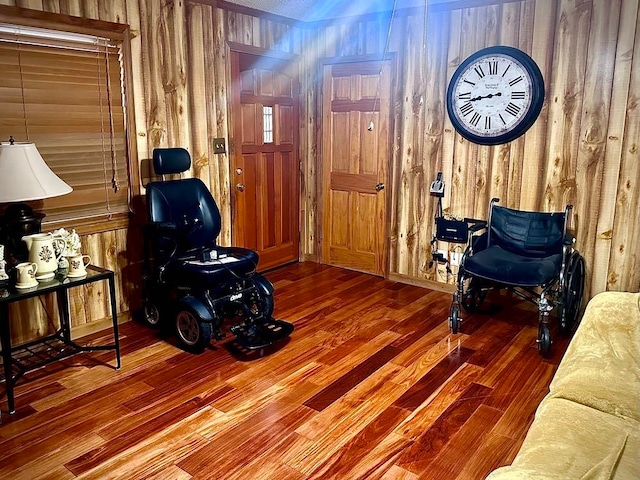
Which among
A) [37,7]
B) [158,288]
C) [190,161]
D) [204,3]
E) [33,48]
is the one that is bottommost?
[158,288]

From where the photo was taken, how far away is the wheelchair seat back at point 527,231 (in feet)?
12.4

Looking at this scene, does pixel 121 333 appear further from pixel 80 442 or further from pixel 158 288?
pixel 80 442

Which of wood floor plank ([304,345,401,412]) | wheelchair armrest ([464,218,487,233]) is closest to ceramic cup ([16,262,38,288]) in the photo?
wood floor plank ([304,345,401,412])

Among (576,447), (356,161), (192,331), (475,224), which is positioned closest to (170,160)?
(192,331)

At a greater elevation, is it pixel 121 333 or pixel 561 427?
pixel 561 427

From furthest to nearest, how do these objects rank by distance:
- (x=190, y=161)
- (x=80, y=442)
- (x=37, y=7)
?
(x=190, y=161) < (x=37, y=7) < (x=80, y=442)

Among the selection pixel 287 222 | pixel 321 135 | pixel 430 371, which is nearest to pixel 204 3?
pixel 321 135

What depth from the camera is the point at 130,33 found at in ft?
12.1

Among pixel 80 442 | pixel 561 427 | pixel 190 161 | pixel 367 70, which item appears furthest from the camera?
pixel 367 70

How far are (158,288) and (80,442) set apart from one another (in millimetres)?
1326

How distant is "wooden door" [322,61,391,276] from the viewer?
15.8 feet

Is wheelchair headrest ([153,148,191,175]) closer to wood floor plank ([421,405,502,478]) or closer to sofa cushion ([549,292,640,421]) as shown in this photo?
wood floor plank ([421,405,502,478])

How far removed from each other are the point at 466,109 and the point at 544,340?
6.35 feet

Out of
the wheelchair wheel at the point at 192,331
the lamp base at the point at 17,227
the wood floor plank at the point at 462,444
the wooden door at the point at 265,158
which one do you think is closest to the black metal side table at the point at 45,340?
the lamp base at the point at 17,227
